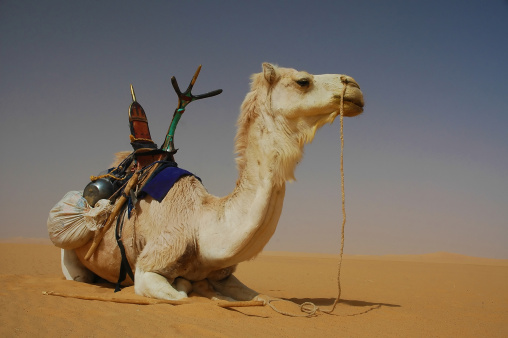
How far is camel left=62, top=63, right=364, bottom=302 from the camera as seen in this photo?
4.49 meters

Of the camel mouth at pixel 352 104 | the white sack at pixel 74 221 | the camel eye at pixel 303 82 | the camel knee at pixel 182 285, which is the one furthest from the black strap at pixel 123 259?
the camel mouth at pixel 352 104

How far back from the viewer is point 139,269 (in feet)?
15.3

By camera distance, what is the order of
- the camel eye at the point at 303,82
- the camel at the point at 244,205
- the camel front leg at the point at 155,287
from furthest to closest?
the camel eye at the point at 303,82 → the camel at the point at 244,205 → the camel front leg at the point at 155,287

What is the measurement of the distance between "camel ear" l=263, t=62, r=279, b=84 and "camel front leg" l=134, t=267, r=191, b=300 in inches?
97.7

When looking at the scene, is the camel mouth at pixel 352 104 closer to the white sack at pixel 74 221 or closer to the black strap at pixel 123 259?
the black strap at pixel 123 259

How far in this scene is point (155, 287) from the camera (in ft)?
14.4

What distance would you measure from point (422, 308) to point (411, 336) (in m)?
2.35

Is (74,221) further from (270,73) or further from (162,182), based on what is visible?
(270,73)

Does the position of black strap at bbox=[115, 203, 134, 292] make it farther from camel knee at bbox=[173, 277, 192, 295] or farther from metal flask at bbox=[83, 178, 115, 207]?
camel knee at bbox=[173, 277, 192, 295]

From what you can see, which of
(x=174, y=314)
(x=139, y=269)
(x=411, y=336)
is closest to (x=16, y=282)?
(x=139, y=269)

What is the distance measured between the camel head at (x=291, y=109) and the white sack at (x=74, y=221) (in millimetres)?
2011

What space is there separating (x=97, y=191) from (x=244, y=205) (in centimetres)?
225

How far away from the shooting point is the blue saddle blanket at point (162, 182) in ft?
16.9

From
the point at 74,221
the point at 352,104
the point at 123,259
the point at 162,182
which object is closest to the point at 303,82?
the point at 352,104
